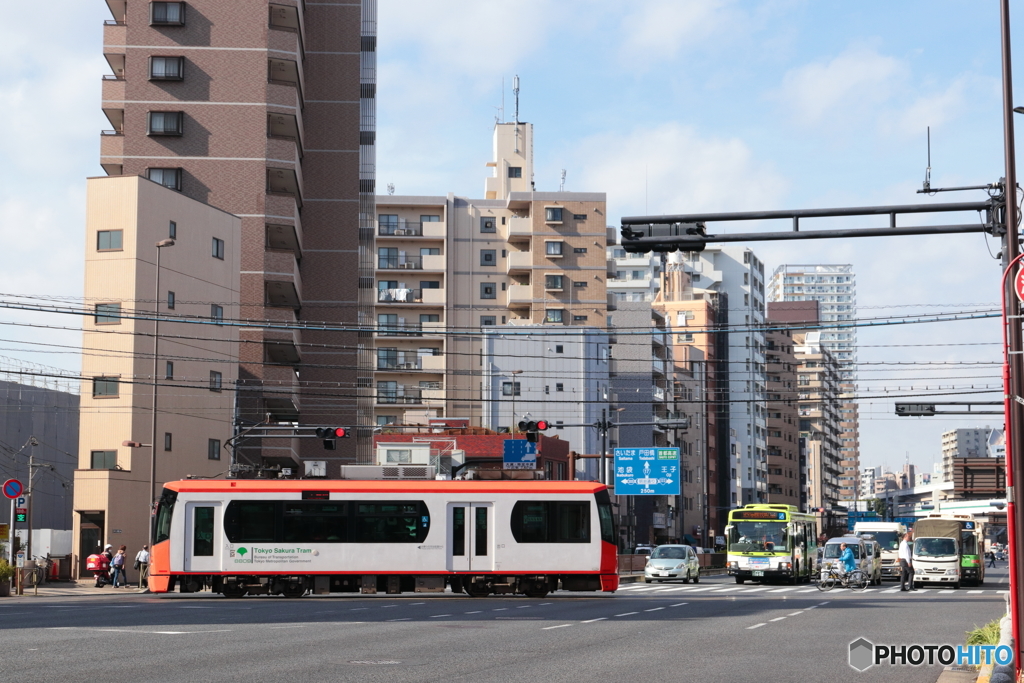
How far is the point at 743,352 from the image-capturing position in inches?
5359

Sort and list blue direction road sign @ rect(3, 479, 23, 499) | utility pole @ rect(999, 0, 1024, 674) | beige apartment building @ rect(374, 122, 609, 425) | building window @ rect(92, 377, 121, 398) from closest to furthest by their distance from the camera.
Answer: utility pole @ rect(999, 0, 1024, 674)
blue direction road sign @ rect(3, 479, 23, 499)
building window @ rect(92, 377, 121, 398)
beige apartment building @ rect(374, 122, 609, 425)

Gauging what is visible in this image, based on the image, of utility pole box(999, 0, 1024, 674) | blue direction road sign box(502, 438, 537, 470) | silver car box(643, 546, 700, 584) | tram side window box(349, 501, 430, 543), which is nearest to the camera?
utility pole box(999, 0, 1024, 674)

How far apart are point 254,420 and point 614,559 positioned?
36.0 metres

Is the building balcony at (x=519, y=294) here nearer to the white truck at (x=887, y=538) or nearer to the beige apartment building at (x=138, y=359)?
the beige apartment building at (x=138, y=359)

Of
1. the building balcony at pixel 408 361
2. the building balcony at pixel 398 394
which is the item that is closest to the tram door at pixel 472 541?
the building balcony at pixel 398 394

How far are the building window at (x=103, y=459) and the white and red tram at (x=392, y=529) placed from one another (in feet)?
70.8

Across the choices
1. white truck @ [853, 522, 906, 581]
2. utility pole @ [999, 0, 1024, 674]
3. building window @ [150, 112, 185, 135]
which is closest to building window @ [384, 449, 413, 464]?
building window @ [150, 112, 185, 135]

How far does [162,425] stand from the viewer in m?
55.7

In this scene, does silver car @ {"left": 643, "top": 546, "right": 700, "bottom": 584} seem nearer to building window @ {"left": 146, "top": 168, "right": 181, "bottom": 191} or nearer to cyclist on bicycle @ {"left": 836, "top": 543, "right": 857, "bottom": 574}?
cyclist on bicycle @ {"left": 836, "top": 543, "right": 857, "bottom": 574}

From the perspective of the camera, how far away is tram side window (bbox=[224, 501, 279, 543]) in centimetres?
3259

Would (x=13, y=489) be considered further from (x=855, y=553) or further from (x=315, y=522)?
(x=855, y=553)

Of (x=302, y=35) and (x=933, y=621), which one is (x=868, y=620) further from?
(x=302, y=35)

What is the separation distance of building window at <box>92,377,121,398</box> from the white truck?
32.4 m

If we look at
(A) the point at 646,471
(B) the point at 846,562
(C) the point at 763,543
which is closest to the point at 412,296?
(A) the point at 646,471
